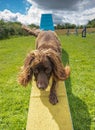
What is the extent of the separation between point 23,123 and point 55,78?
3.34ft

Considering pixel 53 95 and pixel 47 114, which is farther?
pixel 53 95

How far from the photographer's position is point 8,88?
654cm

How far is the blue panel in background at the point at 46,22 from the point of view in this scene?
1385cm

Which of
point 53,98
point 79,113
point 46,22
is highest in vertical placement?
point 46,22

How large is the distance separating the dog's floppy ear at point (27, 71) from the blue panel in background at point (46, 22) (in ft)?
31.1

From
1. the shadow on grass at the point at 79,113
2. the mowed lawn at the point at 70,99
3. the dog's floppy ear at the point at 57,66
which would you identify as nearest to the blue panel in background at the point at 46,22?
the mowed lawn at the point at 70,99

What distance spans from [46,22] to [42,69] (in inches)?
417

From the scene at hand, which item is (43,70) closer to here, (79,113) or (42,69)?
(42,69)

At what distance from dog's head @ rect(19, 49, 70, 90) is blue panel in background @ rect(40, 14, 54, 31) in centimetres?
949

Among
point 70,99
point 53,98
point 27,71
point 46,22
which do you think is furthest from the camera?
point 46,22

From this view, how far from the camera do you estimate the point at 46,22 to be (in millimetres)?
14367

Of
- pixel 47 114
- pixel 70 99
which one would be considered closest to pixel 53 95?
pixel 47 114

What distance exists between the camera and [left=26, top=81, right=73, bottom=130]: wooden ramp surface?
384 centimetres

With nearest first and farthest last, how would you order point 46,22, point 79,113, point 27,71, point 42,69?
point 42,69
point 27,71
point 79,113
point 46,22
